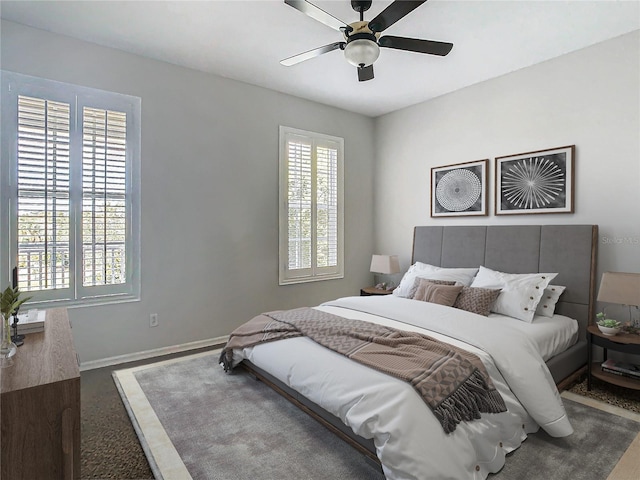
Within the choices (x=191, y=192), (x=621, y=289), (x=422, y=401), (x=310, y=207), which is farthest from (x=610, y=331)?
(x=191, y=192)

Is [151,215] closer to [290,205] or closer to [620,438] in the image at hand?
[290,205]

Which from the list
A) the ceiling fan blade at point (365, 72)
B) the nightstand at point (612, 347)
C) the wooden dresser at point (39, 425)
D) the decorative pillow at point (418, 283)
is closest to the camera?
the wooden dresser at point (39, 425)

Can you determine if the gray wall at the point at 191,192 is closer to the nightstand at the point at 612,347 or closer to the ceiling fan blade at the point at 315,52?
the ceiling fan blade at the point at 315,52

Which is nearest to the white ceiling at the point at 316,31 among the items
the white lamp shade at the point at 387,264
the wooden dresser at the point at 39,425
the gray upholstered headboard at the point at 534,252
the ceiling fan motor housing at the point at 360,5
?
the ceiling fan motor housing at the point at 360,5

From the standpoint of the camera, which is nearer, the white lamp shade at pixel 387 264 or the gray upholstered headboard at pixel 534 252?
the gray upholstered headboard at pixel 534 252

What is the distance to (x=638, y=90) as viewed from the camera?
292cm

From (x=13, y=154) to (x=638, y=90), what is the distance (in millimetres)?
5163

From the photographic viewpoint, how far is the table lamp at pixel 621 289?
2.59m

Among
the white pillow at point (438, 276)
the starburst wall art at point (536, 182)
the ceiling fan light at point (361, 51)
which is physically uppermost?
the ceiling fan light at point (361, 51)

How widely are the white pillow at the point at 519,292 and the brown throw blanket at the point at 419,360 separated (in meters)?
1.19

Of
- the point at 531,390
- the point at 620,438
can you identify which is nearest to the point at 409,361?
the point at 531,390

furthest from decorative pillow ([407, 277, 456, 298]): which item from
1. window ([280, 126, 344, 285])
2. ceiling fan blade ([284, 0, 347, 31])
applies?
ceiling fan blade ([284, 0, 347, 31])

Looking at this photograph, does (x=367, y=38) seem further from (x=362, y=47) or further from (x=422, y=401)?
(x=422, y=401)

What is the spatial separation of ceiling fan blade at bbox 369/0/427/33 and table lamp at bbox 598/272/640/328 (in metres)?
2.46
